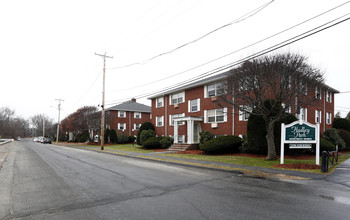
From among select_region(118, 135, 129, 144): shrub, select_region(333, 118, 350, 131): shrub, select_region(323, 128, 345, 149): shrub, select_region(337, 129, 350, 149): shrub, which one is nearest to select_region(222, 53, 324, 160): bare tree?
select_region(323, 128, 345, 149): shrub

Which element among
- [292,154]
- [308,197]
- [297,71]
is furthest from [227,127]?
[308,197]

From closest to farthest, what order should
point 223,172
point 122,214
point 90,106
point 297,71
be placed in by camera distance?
point 122,214, point 223,172, point 297,71, point 90,106

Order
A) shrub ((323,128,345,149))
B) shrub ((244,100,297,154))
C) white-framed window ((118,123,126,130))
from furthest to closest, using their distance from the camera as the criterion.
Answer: white-framed window ((118,123,126,130)) < shrub ((323,128,345,149)) < shrub ((244,100,297,154))

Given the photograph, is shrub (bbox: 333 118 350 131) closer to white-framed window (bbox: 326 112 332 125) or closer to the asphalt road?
white-framed window (bbox: 326 112 332 125)

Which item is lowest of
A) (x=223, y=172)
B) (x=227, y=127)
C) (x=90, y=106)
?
(x=223, y=172)

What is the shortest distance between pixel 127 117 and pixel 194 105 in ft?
73.2

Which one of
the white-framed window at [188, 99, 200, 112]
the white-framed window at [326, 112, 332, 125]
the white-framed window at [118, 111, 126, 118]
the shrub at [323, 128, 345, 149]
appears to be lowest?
the shrub at [323, 128, 345, 149]

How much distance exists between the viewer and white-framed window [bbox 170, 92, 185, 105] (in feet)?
93.3

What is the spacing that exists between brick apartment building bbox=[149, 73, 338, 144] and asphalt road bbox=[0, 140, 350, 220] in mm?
13024

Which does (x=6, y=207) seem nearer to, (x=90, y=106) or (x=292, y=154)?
(x=292, y=154)

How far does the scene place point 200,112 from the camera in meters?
25.5

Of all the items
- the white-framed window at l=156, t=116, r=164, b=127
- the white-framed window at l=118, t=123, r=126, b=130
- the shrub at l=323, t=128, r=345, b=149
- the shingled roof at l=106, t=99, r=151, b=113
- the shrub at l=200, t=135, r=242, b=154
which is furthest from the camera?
the shingled roof at l=106, t=99, r=151, b=113

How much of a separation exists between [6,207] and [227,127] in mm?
18964

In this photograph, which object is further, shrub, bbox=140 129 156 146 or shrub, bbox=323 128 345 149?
shrub, bbox=140 129 156 146
